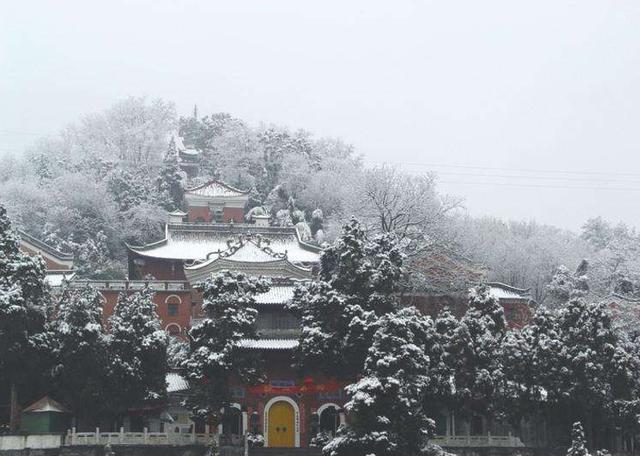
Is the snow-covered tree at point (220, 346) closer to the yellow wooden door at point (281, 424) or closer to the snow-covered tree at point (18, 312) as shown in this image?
the yellow wooden door at point (281, 424)

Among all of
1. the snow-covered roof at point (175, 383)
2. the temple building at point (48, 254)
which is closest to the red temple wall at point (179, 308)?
the temple building at point (48, 254)

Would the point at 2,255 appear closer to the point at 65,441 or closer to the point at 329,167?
the point at 65,441

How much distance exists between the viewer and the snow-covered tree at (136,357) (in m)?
37.1

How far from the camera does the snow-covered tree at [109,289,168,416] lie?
1462 inches

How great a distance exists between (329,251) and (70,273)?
19.5 meters

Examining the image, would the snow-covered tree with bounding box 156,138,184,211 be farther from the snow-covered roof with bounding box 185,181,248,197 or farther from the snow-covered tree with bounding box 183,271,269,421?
the snow-covered tree with bounding box 183,271,269,421

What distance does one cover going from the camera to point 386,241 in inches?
1526

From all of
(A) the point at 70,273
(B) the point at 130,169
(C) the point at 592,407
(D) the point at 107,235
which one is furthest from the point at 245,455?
(B) the point at 130,169

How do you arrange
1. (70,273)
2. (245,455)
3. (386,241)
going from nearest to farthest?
(245,455)
(386,241)
(70,273)

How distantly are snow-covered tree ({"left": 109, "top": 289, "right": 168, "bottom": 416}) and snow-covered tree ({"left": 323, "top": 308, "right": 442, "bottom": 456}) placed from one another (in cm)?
847

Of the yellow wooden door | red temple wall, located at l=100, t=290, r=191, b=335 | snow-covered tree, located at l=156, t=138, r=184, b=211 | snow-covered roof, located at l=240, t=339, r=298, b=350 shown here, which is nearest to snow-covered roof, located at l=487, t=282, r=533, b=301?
snow-covered roof, located at l=240, t=339, r=298, b=350

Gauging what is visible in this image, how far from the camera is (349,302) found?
1465 inches

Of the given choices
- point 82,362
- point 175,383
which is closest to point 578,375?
point 175,383

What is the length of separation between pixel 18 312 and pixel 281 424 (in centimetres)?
1232
